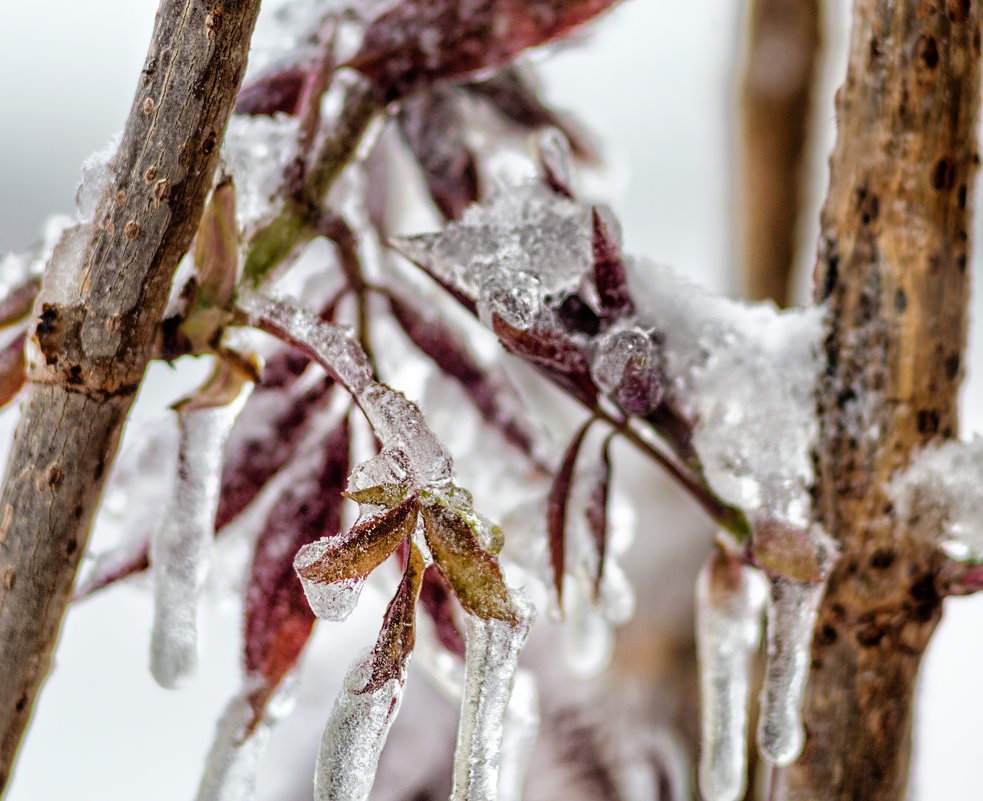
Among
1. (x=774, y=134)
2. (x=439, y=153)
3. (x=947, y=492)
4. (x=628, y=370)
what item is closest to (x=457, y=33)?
(x=439, y=153)

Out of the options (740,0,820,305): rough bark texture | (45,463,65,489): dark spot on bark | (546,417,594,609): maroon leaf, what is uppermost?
(740,0,820,305): rough bark texture

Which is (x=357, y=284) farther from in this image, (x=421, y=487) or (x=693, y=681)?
(x=693, y=681)

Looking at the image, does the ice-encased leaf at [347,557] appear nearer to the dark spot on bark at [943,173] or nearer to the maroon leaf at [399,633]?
the maroon leaf at [399,633]

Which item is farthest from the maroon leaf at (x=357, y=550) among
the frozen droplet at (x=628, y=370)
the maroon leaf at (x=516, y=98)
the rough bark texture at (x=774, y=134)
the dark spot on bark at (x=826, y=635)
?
the rough bark texture at (x=774, y=134)

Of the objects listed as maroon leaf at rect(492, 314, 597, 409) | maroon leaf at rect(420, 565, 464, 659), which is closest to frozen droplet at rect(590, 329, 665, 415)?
maroon leaf at rect(492, 314, 597, 409)

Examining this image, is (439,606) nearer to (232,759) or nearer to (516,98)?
(232,759)

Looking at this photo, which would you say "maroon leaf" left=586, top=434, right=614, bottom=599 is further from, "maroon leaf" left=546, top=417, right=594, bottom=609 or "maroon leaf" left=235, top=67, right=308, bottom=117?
"maroon leaf" left=235, top=67, right=308, bottom=117

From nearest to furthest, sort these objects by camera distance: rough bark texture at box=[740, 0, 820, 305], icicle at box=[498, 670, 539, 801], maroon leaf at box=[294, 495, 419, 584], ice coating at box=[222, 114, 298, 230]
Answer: maroon leaf at box=[294, 495, 419, 584], ice coating at box=[222, 114, 298, 230], icicle at box=[498, 670, 539, 801], rough bark texture at box=[740, 0, 820, 305]
